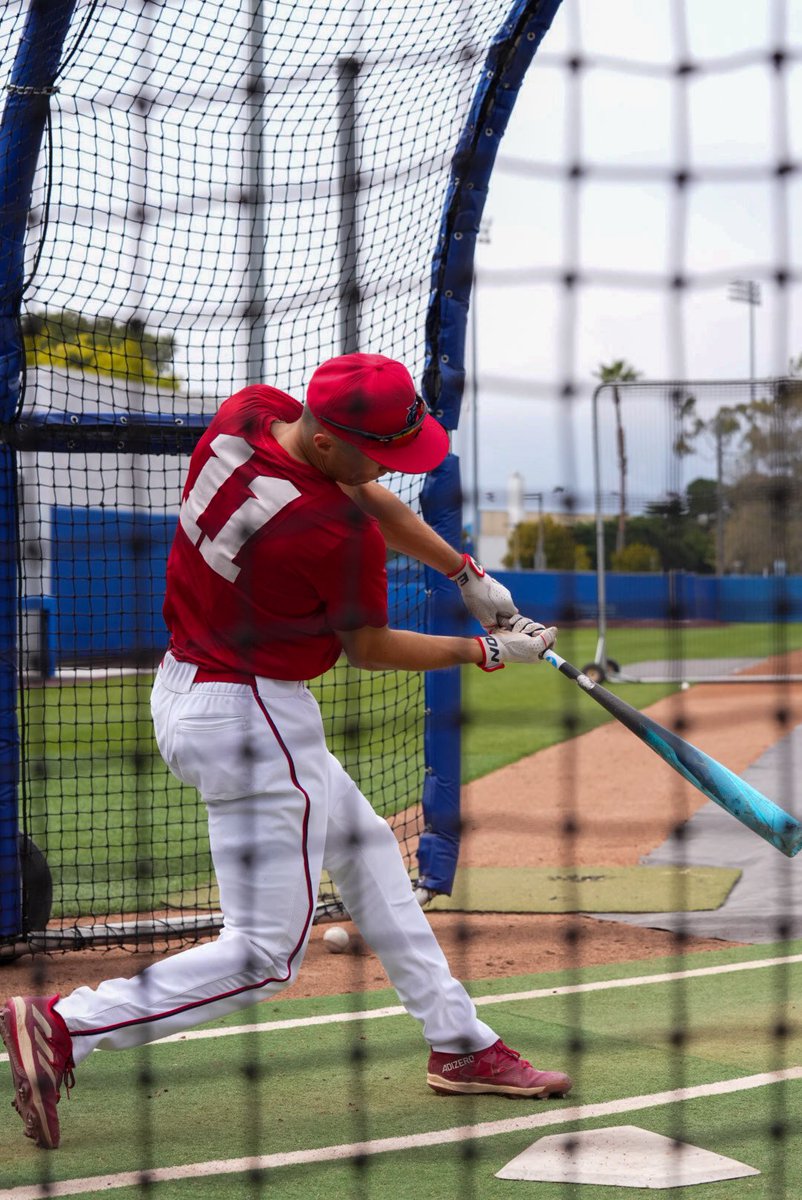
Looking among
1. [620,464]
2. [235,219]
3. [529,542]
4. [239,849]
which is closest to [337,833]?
[239,849]

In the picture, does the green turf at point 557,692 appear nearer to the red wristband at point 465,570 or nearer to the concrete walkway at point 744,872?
the red wristband at point 465,570

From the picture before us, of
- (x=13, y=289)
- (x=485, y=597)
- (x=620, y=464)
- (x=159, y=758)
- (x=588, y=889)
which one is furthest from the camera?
(x=620, y=464)

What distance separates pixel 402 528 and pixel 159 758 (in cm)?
705

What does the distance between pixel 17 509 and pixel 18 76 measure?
142 cm

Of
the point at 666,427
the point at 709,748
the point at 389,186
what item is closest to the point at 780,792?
the point at 709,748

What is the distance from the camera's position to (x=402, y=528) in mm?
3445

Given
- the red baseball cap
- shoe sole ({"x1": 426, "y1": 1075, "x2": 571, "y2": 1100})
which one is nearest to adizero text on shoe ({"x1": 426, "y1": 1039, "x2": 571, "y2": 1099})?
shoe sole ({"x1": 426, "y1": 1075, "x2": 571, "y2": 1100})

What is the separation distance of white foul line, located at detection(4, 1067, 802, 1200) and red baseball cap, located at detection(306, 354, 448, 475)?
1.49 m

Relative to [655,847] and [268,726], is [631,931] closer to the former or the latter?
[655,847]

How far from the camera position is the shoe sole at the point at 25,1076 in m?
2.84

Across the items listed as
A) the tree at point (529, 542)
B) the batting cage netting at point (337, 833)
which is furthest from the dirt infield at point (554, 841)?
the tree at point (529, 542)

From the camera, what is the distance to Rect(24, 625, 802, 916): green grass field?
5367 millimetres

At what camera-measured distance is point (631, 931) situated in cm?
514

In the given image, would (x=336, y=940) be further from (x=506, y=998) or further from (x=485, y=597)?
(x=485, y=597)
